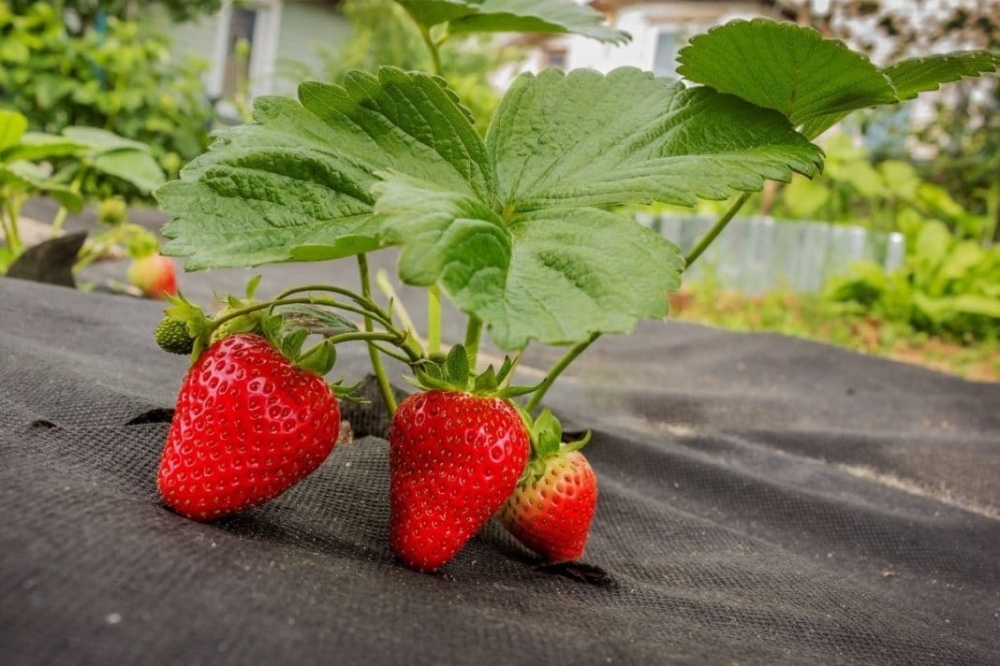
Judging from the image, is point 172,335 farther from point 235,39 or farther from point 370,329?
point 235,39

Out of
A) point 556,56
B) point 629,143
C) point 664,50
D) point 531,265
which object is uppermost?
point 556,56

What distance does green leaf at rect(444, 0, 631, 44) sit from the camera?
0.96 metres

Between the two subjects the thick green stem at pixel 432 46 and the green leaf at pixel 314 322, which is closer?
the green leaf at pixel 314 322

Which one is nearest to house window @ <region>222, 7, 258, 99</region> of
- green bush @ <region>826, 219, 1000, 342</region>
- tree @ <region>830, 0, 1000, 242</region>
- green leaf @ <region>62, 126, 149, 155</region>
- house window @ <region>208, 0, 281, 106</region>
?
house window @ <region>208, 0, 281, 106</region>

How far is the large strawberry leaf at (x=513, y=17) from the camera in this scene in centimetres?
94

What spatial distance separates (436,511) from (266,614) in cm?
18

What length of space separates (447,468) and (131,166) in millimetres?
1507

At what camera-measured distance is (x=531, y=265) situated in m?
0.56

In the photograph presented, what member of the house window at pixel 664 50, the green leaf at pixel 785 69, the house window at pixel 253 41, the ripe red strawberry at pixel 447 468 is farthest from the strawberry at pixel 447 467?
the house window at pixel 664 50

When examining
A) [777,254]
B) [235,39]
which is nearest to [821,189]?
[777,254]

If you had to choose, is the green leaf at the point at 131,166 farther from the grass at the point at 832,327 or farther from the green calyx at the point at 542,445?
the grass at the point at 832,327

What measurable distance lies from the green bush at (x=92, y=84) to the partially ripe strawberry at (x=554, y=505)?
3.49 metres

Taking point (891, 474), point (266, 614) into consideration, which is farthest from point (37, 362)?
point (891, 474)

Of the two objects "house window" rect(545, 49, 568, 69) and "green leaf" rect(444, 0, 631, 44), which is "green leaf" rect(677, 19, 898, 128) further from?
"house window" rect(545, 49, 568, 69)
